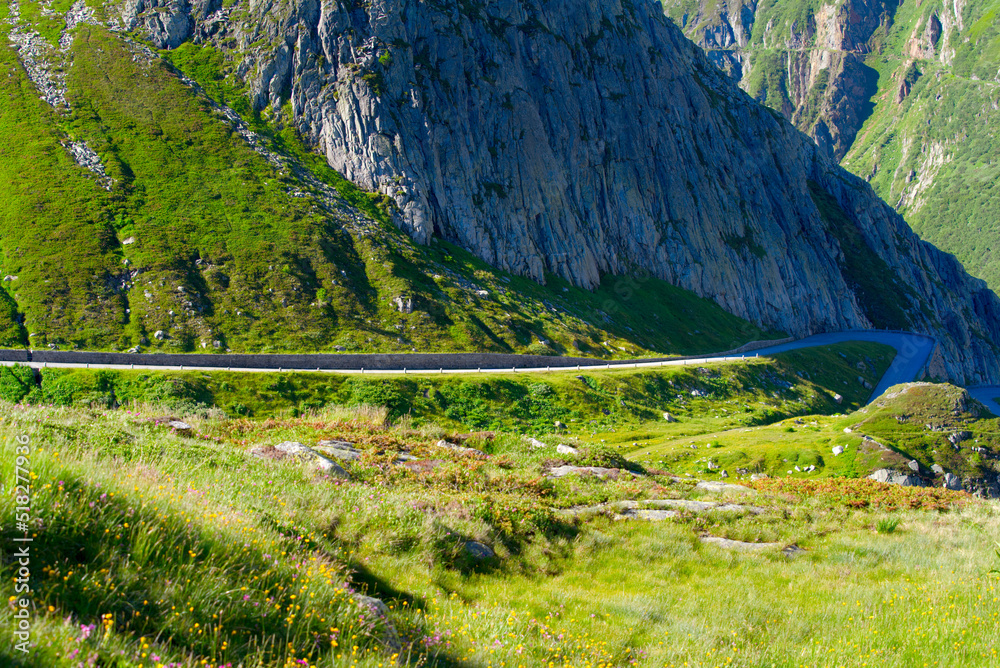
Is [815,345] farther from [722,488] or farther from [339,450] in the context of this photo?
[339,450]

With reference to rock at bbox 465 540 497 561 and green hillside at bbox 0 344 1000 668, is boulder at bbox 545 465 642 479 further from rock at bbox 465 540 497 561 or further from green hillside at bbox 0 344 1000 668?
rock at bbox 465 540 497 561

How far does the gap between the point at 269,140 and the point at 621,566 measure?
80.1 m

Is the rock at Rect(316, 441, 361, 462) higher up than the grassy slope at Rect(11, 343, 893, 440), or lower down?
higher up

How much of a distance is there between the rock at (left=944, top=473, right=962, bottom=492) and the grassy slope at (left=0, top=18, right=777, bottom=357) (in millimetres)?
41741

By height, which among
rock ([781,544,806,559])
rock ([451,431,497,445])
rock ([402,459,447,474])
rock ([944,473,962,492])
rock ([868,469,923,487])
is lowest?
rock ([944,473,962,492])

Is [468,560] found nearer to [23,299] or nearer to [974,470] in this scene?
[974,470]


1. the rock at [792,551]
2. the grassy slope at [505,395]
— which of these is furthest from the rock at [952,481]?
the rock at [792,551]

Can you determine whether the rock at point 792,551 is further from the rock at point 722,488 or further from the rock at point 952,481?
the rock at point 952,481

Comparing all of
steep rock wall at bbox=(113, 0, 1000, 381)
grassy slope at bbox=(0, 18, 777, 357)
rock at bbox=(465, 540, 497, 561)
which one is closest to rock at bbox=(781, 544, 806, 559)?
rock at bbox=(465, 540, 497, 561)

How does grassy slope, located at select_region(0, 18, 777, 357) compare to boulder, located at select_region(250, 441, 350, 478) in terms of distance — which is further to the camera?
grassy slope, located at select_region(0, 18, 777, 357)

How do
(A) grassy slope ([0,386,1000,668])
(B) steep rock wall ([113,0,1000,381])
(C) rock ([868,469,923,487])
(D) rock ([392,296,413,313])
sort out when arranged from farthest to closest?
(B) steep rock wall ([113,0,1000,381]) → (D) rock ([392,296,413,313]) → (C) rock ([868,469,923,487]) → (A) grassy slope ([0,386,1000,668])

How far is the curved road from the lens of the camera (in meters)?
45.3

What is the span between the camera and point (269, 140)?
7769 cm

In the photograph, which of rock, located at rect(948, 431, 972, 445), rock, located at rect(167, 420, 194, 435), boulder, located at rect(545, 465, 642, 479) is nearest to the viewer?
rock, located at rect(167, 420, 194, 435)
